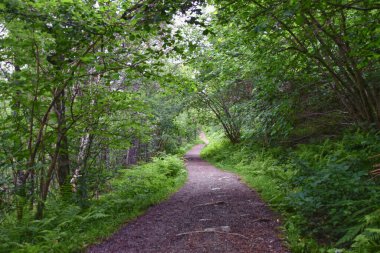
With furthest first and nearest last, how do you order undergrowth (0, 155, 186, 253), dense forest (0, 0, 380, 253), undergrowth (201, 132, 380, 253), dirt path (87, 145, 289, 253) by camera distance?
undergrowth (0, 155, 186, 253) < dirt path (87, 145, 289, 253) < dense forest (0, 0, 380, 253) < undergrowth (201, 132, 380, 253)

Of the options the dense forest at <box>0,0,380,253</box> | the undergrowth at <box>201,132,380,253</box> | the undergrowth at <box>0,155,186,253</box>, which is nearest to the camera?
the undergrowth at <box>201,132,380,253</box>

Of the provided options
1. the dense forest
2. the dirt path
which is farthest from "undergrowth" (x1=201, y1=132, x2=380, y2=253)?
the dirt path

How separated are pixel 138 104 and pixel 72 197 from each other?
10.1ft

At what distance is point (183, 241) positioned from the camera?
502cm

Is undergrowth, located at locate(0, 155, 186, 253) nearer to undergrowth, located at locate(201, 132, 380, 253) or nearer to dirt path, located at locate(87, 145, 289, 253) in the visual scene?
dirt path, located at locate(87, 145, 289, 253)

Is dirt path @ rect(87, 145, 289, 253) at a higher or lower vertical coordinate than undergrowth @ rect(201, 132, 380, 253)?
lower

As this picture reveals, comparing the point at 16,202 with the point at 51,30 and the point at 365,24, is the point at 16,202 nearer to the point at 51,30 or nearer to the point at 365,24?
the point at 51,30

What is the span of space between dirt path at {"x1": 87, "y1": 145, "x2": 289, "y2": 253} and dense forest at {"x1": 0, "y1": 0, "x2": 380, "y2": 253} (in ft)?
1.32

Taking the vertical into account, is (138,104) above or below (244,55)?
below

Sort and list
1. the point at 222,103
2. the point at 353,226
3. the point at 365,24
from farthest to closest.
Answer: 1. the point at 222,103
2. the point at 365,24
3. the point at 353,226

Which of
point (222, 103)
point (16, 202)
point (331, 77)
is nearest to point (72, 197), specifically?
point (16, 202)

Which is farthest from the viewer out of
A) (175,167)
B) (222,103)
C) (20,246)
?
(222,103)

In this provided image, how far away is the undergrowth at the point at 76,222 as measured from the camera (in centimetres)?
495

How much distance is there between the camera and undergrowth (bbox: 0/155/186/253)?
16.3 feet
